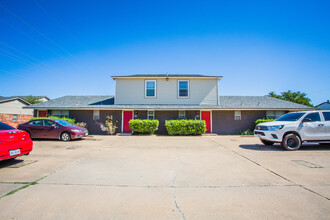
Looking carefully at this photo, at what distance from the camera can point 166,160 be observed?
547 cm

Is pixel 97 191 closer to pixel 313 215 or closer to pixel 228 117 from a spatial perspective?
pixel 313 215

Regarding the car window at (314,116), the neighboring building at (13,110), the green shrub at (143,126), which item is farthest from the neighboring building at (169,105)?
the neighboring building at (13,110)

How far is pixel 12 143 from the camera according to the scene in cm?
470

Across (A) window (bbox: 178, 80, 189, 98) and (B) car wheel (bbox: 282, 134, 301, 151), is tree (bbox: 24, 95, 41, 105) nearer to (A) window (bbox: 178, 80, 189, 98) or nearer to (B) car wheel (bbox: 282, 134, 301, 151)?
(A) window (bbox: 178, 80, 189, 98)

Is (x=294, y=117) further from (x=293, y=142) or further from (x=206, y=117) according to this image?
(x=206, y=117)

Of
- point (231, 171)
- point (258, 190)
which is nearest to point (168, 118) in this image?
point (231, 171)

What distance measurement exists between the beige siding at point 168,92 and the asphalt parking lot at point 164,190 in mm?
10719

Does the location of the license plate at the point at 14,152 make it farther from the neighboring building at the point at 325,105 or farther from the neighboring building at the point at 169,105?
the neighboring building at the point at 325,105

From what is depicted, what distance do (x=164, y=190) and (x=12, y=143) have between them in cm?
481

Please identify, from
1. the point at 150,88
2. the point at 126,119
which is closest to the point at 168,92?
the point at 150,88

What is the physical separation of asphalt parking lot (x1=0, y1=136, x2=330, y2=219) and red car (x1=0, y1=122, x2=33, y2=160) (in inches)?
15.5

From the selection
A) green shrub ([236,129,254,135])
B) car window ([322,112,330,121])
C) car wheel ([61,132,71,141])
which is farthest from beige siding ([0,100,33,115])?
car window ([322,112,330,121])

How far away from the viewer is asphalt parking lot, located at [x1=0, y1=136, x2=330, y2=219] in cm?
241

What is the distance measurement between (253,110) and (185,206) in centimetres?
1548
